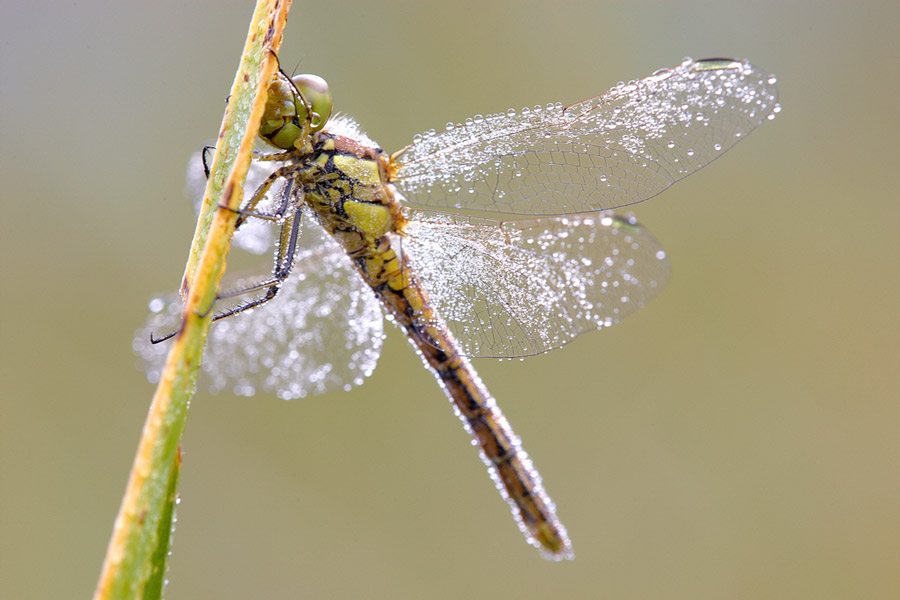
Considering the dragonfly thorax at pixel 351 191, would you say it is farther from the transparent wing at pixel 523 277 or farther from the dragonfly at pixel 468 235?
the transparent wing at pixel 523 277

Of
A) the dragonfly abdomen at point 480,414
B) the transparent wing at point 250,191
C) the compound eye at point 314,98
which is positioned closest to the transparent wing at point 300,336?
the transparent wing at point 250,191

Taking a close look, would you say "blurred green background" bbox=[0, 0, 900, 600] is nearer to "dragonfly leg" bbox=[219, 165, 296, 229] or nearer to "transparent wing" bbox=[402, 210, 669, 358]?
"transparent wing" bbox=[402, 210, 669, 358]

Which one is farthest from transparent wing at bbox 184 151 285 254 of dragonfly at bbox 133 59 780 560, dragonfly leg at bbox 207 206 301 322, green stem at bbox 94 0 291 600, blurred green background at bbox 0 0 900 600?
blurred green background at bbox 0 0 900 600

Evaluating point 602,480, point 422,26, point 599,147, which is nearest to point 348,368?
point 599,147

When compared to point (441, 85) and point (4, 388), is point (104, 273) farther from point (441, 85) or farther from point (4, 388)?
point (441, 85)

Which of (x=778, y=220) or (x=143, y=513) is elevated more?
(x=778, y=220)

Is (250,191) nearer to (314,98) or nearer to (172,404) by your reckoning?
(314,98)
